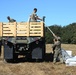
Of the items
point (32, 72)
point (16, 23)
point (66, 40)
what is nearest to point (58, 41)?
point (16, 23)

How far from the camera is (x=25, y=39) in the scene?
53.3 feet

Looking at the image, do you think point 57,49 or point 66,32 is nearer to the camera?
point 57,49

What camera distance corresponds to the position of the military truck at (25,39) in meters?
16.2

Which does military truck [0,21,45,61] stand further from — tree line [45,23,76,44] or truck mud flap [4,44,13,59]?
tree line [45,23,76,44]

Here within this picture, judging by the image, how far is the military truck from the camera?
16156 millimetres

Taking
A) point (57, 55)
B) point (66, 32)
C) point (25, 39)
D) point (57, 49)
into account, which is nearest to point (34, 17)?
point (25, 39)

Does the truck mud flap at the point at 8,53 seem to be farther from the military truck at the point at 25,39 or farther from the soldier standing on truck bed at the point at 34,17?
the soldier standing on truck bed at the point at 34,17

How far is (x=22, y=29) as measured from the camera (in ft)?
53.6

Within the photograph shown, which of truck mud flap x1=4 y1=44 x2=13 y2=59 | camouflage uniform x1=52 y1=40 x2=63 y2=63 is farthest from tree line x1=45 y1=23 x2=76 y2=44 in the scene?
truck mud flap x1=4 y1=44 x2=13 y2=59

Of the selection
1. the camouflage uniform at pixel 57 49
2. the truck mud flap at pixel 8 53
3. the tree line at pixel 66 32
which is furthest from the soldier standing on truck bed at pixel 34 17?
the tree line at pixel 66 32

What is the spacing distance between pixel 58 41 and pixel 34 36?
1.26 metres

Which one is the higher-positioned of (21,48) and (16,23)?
(16,23)

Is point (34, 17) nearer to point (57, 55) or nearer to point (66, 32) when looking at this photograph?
point (57, 55)

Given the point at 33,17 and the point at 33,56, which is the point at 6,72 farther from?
the point at 33,17
